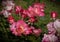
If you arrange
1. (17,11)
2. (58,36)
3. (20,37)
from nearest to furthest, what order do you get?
(58,36), (20,37), (17,11)

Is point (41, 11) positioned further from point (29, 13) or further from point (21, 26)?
point (21, 26)

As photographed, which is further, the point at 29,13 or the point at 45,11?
the point at 45,11

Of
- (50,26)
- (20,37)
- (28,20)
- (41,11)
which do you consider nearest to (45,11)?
(41,11)

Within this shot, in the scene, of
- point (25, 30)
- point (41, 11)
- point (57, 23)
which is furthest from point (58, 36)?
point (41, 11)

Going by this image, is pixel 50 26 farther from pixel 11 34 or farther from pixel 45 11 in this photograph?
pixel 45 11

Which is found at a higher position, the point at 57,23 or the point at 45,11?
the point at 57,23

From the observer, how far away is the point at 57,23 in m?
0.69

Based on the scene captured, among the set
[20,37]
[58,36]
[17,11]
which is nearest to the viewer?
[58,36]

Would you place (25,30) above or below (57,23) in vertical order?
below

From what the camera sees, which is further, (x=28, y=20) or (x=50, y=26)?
(x=28, y=20)

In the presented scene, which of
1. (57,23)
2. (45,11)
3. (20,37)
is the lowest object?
(20,37)

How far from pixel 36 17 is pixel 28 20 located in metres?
0.06

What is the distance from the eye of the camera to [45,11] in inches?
50.4

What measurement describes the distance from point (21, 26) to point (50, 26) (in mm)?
361
